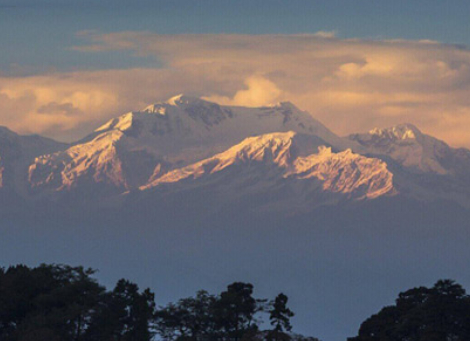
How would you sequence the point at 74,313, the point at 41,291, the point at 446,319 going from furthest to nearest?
the point at 41,291 → the point at 74,313 → the point at 446,319

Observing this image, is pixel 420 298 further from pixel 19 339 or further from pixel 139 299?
pixel 19 339

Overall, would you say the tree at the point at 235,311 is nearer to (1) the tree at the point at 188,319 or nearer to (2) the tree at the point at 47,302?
(1) the tree at the point at 188,319

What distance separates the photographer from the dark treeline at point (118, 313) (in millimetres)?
Result: 157000

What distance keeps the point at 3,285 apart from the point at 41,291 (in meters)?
5.18

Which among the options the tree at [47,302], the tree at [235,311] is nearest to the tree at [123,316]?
the tree at [47,302]

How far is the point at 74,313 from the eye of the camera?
157500 millimetres

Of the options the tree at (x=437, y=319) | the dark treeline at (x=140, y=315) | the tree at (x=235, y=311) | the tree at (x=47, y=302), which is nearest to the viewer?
the tree at (x=437, y=319)

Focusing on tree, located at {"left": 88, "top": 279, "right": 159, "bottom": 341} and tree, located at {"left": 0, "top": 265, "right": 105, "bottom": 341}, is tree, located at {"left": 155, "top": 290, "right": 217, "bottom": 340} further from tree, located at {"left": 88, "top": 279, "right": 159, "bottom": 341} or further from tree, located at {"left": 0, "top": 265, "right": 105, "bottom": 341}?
tree, located at {"left": 0, "top": 265, "right": 105, "bottom": 341}

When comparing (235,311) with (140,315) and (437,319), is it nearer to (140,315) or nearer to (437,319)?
(140,315)

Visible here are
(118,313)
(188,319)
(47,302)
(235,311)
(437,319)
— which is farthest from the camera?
(47,302)

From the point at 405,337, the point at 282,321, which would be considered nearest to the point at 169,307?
the point at 282,321

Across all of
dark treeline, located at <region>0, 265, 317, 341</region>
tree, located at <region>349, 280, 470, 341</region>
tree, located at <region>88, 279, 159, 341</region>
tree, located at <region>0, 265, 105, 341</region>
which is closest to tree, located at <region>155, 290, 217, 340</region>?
dark treeline, located at <region>0, 265, 317, 341</region>

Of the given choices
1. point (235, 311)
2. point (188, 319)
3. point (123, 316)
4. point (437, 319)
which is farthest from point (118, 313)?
point (437, 319)

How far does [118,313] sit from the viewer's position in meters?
159
